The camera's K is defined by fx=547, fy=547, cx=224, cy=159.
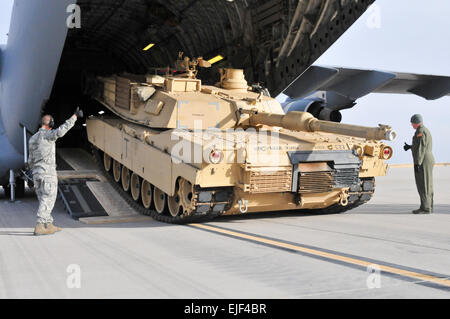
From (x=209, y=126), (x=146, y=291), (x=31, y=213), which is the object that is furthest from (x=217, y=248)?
(x=31, y=213)

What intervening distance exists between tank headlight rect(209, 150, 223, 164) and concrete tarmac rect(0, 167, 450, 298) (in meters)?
0.99

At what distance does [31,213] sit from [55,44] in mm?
3257

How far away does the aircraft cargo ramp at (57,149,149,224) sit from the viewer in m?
9.42

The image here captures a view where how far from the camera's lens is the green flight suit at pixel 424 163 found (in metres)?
9.56

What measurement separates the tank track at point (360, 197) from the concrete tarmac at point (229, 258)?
0.33m

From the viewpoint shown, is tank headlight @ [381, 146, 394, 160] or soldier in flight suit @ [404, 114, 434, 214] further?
soldier in flight suit @ [404, 114, 434, 214]

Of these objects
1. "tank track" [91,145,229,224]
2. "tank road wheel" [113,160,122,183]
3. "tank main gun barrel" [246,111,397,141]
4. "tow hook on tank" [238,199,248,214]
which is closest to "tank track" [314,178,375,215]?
"tank main gun barrel" [246,111,397,141]

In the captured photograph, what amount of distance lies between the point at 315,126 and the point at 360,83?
12786 mm

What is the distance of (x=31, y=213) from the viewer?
10.6 metres

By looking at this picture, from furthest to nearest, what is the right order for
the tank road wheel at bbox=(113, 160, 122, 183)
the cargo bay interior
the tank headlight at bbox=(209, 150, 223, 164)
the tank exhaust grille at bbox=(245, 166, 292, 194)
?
the cargo bay interior → the tank road wheel at bbox=(113, 160, 122, 183) → the tank exhaust grille at bbox=(245, 166, 292, 194) → the tank headlight at bbox=(209, 150, 223, 164)

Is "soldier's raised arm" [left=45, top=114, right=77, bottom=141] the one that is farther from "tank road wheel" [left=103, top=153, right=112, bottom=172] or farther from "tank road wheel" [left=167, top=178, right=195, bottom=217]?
"tank road wheel" [left=103, top=153, right=112, bottom=172]

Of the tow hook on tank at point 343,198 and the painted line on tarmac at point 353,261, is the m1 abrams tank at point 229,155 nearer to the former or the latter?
the tow hook on tank at point 343,198

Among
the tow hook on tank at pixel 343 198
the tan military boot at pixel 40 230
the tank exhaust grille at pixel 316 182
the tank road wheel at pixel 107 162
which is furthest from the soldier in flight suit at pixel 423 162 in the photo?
the tank road wheel at pixel 107 162

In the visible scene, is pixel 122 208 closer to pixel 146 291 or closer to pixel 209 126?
pixel 209 126
